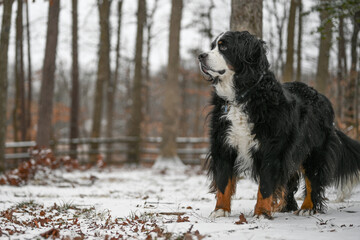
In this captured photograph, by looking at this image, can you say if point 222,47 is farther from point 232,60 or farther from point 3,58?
point 3,58

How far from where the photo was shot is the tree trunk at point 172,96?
12.0 metres

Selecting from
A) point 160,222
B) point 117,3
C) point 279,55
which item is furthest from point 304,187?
point 117,3

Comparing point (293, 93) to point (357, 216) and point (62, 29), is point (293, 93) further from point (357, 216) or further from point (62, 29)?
point (62, 29)

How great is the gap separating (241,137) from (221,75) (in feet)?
2.41

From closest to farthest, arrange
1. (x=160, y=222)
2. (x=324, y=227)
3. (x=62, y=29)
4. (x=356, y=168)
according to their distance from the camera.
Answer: (x=324, y=227)
(x=160, y=222)
(x=356, y=168)
(x=62, y=29)

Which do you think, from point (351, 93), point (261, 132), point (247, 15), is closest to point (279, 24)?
point (351, 93)

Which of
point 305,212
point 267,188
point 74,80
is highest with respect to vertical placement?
point 74,80

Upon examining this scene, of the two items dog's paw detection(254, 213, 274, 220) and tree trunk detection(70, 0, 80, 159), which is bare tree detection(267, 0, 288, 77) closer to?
tree trunk detection(70, 0, 80, 159)

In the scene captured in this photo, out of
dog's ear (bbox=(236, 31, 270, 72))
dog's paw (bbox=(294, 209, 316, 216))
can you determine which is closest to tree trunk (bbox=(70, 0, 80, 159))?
dog's ear (bbox=(236, 31, 270, 72))

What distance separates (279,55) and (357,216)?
632 inches

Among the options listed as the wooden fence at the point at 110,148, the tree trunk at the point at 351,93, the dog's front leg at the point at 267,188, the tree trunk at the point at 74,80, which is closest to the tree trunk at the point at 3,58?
the wooden fence at the point at 110,148

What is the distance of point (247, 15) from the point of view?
22.9 ft

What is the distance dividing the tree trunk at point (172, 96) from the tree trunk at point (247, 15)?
4.84 m

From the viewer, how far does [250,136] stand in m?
3.91
